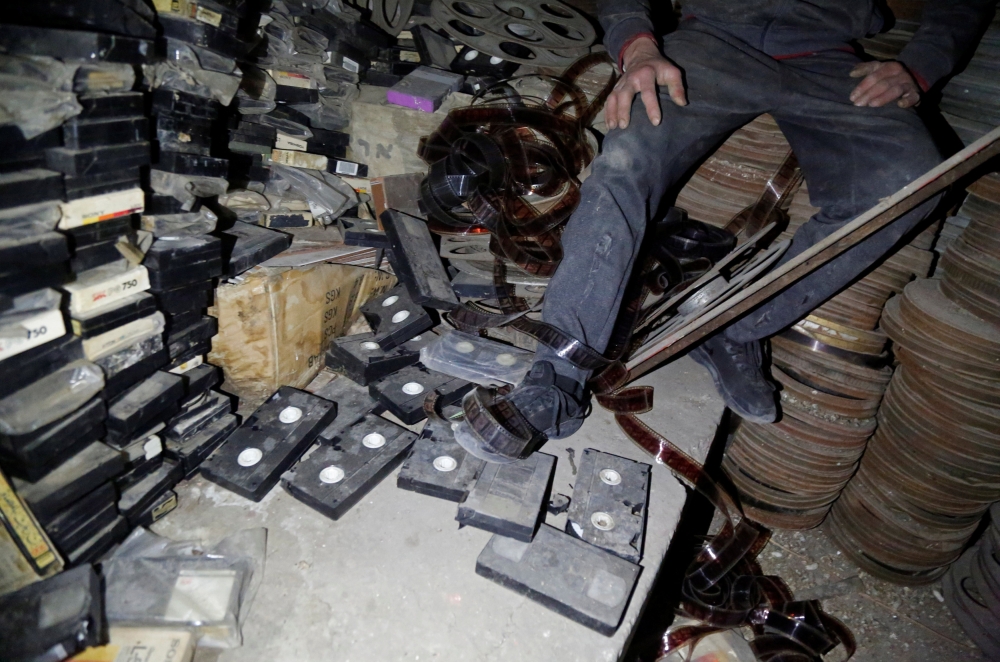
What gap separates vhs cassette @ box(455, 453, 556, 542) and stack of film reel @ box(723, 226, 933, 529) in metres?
1.40

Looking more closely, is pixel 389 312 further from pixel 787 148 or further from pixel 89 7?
pixel 787 148

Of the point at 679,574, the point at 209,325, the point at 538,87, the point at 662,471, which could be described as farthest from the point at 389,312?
the point at 679,574

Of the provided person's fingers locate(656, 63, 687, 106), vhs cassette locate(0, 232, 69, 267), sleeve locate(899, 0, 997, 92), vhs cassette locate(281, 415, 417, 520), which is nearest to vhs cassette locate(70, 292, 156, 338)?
vhs cassette locate(0, 232, 69, 267)

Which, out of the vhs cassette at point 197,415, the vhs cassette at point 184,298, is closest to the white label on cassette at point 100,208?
the vhs cassette at point 184,298

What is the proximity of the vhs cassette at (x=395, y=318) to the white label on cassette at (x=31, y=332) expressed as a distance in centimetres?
106

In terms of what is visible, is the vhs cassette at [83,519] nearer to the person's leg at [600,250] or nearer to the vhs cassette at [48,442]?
the vhs cassette at [48,442]

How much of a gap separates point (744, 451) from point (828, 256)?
4.51ft

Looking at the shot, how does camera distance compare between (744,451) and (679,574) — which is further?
(744,451)

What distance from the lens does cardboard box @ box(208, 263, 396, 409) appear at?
6.23 feet

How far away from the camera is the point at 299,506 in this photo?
1660mm

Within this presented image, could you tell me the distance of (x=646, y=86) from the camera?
183cm

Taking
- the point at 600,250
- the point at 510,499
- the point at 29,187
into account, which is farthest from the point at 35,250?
the point at 600,250

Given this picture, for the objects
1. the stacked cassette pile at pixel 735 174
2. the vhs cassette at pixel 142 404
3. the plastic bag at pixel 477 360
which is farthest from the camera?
the stacked cassette pile at pixel 735 174

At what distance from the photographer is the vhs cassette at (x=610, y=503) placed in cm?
164
